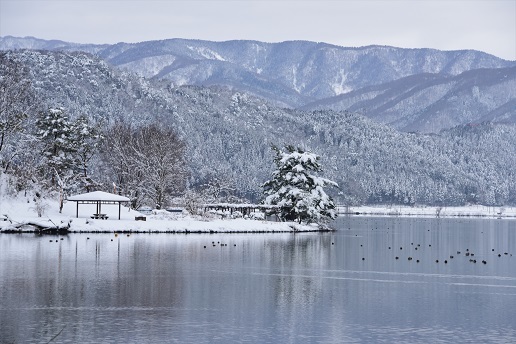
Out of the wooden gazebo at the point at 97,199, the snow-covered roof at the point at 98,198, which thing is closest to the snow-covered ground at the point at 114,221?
the wooden gazebo at the point at 97,199

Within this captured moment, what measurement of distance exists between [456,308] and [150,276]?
17.3 meters

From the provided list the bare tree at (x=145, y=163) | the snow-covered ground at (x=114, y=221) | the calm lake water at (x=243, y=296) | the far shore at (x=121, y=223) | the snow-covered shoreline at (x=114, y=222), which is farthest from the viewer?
the bare tree at (x=145, y=163)

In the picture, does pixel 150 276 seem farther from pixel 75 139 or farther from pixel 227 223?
pixel 75 139

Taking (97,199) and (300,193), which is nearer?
(97,199)

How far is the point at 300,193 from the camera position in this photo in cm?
10262

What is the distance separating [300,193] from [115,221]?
84.9 feet

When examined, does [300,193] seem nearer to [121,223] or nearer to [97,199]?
[121,223]

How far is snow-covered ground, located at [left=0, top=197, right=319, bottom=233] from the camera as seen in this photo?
8256cm

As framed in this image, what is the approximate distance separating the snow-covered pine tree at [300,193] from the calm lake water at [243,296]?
116ft

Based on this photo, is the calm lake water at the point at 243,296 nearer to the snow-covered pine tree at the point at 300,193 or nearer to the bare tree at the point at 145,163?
the snow-covered pine tree at the point at 300,193

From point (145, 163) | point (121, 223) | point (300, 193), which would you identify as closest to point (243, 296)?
point (121, 223)

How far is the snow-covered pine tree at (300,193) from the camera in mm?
102938

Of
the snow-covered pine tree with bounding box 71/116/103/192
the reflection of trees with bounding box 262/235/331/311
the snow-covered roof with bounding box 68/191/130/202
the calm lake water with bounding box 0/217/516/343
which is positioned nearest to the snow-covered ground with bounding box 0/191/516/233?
the snow-covered roof with bounding box 68/191/130/202

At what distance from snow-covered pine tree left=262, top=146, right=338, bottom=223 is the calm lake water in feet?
116
